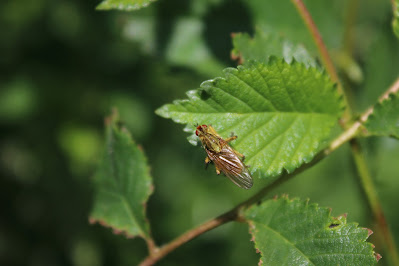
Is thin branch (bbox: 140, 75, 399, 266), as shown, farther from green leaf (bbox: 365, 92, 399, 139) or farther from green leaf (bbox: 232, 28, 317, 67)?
green leaf (bbox: 232, 28, 317, 67)

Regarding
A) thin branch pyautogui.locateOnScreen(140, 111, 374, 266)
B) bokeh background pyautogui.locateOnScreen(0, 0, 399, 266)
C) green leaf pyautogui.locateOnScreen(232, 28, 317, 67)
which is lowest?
bokeh background pyautogui.locateOnScreen(0, 0, 399, 266)

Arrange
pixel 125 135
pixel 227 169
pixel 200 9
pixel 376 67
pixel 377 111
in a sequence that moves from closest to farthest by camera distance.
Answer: pixel 377 111 → pixel 227 169 → pixel 125 135 → pixel 200 9 → pixel 376 67

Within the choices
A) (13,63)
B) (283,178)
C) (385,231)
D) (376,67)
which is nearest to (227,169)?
(283,178)

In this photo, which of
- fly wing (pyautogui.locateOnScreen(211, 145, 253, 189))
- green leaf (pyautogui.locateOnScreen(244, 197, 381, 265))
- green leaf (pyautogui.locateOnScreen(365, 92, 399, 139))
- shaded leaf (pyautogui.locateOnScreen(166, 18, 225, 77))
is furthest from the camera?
shaded leaf (pyautogui.locateOnScreen(166, 18, 225, 77))

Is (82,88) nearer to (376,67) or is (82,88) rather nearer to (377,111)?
(376,67)

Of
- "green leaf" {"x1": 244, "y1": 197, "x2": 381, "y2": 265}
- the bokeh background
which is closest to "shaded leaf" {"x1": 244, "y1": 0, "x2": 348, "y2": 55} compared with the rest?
"green leaf" {"x1": 244, "y1": 197, "x2": 381, "y2": 265}

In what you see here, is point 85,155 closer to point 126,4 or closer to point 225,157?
point 225,157
